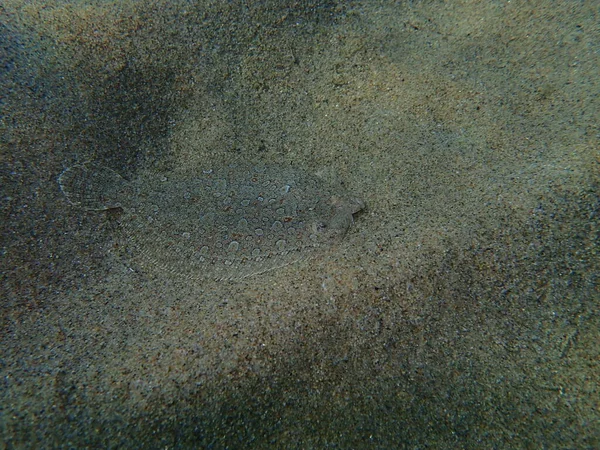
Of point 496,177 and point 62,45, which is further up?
point 62,45

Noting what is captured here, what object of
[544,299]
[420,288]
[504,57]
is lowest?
[544,299]

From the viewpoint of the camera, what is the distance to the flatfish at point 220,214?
316cm

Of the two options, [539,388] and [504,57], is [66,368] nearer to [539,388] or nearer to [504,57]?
[539,388]

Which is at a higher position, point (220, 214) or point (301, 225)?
point (220, 214)

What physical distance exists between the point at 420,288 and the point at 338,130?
78.8 inches

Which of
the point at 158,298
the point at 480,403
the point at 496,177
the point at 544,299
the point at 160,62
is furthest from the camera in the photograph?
the point at 160,62

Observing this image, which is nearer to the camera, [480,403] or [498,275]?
[480,403]

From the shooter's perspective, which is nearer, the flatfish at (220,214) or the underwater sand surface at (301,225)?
the underwater sand surface at (301,225)

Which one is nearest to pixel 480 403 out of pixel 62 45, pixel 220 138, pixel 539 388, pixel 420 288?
pixel 539 388

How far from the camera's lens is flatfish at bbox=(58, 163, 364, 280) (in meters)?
3.16

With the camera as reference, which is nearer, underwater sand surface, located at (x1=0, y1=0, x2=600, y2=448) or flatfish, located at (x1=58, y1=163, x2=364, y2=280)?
underwater sand surface, located at (x1=0, y1=0, x2=600, y2=448)

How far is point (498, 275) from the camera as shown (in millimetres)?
2719

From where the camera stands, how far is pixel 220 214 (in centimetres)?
338

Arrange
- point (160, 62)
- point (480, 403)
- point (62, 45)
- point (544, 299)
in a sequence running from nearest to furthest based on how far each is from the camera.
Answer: point (480, 403) → point (544, 299) → point (62, 45) → point (160, 62)
